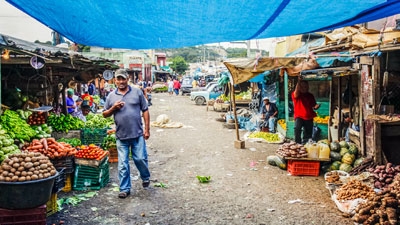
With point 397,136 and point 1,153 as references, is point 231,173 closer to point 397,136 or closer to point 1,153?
point 397,136

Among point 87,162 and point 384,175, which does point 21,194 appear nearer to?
point 87,162

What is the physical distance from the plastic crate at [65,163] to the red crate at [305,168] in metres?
4.66

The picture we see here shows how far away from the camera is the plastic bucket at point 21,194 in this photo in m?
4.41

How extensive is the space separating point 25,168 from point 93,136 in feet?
17.4

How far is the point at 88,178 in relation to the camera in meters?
6.95

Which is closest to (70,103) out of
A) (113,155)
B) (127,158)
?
(113,155)

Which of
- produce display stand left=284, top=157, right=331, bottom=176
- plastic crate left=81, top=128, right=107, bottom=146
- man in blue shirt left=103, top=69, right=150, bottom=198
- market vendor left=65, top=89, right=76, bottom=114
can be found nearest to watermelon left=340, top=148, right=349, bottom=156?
produce display stand left=284, top=157, right=331, bottom=176

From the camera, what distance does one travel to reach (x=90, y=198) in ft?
21.2

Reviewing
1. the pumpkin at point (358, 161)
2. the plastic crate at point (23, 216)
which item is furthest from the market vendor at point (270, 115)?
the plastic crate at point (23, 216)

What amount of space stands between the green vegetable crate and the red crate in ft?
13.6

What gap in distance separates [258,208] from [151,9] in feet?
13.5

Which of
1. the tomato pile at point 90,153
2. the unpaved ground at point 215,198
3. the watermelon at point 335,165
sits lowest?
the unpaved ground at point 215,198

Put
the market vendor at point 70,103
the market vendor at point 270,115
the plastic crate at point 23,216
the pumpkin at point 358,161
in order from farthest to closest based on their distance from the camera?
1. the market vendor at point 270,115
2. the market vendor at point 70,103
3. the pumpkin at point 358,161
4. the plastic crate at point 23,216

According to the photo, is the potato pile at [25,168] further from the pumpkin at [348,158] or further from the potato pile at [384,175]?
the pumpkin at [348,158]
